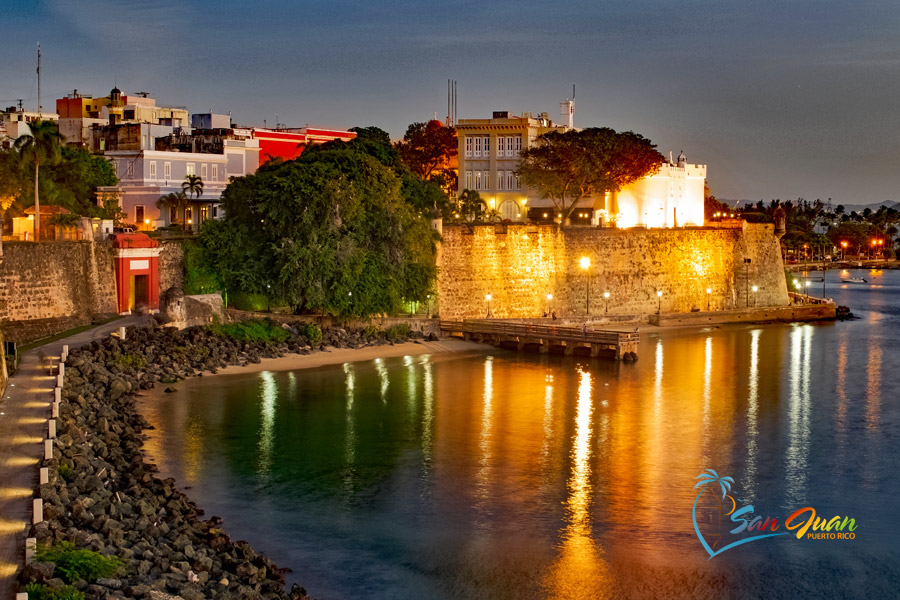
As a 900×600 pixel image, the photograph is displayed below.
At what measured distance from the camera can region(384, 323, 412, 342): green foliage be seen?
4297 centimetres

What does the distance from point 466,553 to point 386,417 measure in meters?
10.9

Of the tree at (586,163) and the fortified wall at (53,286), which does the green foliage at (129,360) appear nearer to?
the fortified wall at (53,286)

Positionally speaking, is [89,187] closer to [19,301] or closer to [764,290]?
[19,301]

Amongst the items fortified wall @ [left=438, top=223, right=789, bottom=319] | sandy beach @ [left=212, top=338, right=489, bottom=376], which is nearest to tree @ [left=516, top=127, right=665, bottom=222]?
fortified wall @ [left=438, top=223, right=789, bottom=319]

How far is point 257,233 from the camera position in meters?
42.8

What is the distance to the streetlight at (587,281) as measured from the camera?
167ft

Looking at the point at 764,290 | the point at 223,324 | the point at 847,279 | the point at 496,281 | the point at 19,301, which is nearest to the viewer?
the point at 19,301

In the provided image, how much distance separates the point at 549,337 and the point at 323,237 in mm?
8942

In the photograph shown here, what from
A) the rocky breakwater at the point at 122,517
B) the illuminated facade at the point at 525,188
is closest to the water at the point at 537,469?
the rocky breakwater at the point at 122,517

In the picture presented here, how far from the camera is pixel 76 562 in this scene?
15.5 m

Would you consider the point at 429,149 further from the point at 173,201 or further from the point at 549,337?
the point at 549,337

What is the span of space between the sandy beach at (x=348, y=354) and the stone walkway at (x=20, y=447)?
6534mm

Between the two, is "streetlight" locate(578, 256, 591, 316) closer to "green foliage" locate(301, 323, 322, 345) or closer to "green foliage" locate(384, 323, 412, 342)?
"green foliage" locate(384, 323, 412, 342)

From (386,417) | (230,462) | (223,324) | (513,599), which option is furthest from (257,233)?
(513,599)
